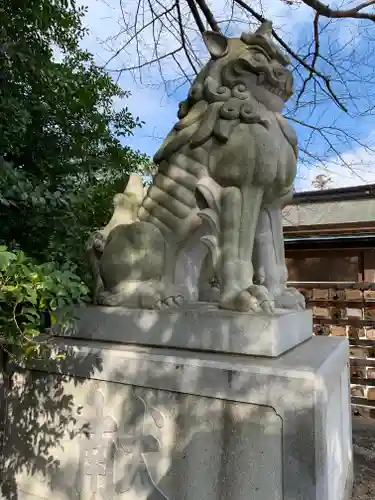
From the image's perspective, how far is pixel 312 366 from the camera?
4.53ft

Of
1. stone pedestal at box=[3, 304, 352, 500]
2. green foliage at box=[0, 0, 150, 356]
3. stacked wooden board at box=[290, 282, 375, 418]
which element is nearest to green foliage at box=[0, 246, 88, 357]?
green foliage at box=[0, 0, 150, 356]

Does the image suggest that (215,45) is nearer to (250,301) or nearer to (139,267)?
(139,267)

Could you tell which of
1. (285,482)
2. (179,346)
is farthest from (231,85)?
(285,482)

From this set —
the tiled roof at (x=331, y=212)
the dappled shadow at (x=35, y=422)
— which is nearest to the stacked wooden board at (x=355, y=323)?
the tiled roof at (x=331, y=212)

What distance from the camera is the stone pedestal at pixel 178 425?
51.6 inches

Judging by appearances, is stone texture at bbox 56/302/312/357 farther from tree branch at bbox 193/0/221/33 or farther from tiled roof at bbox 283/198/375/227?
tiled roof at bbox 283/198/375/227

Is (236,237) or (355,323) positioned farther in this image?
(355,323)

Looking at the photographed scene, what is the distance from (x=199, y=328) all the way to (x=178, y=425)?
1.19 feet

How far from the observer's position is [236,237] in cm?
178

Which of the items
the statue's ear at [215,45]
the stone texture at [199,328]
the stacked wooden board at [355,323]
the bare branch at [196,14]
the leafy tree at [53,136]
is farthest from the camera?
the stacked wooden board at [355,323]

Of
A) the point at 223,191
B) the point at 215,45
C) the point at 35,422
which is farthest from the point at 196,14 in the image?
the point at 35,422

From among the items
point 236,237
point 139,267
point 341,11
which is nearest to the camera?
point 236,237

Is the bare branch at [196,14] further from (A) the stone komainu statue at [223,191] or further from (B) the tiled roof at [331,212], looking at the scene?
(B) the tiled roof at [331,212]

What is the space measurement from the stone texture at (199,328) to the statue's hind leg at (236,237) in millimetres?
126
